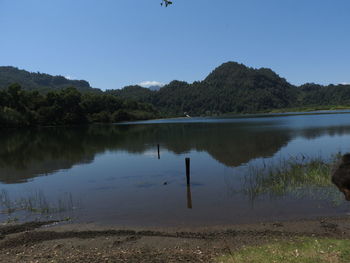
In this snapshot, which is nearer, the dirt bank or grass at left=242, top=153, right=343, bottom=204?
the dirt bank

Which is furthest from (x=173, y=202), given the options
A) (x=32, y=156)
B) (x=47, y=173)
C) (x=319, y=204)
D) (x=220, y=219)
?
(x=32, y=156)

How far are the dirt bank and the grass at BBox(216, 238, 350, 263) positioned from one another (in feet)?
3.25

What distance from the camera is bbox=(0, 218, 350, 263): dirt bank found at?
1190cm

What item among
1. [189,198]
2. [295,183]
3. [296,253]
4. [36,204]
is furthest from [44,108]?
[296,253]

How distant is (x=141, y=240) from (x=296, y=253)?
693cm

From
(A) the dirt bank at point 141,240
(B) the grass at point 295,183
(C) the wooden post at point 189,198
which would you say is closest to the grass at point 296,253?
(A) the dirt bank at point 141,240

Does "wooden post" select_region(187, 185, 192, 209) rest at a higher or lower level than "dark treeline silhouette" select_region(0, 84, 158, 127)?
lower

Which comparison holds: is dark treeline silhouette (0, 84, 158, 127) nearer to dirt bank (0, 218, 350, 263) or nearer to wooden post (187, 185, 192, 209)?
wooden post (187, 185, 192, 209)

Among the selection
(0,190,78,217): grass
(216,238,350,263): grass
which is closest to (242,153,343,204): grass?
(216,238,350,263): grass

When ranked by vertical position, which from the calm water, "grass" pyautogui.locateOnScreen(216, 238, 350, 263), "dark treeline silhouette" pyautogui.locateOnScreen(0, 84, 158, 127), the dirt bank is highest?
"dark treeline silhouette" pyautogui.locateOnScreen(0, 84, 158, 127)

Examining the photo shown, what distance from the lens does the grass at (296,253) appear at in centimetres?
962

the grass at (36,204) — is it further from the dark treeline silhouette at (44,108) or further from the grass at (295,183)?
the dark treeline silhouette at (44,108)

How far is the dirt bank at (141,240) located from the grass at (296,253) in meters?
0.99

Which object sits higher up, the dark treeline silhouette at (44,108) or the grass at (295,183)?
the dark treeline silhouette at (44,108)
